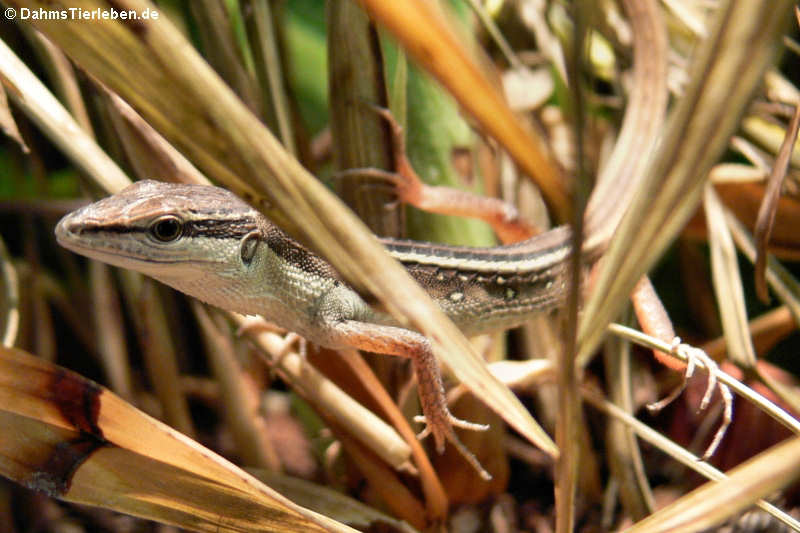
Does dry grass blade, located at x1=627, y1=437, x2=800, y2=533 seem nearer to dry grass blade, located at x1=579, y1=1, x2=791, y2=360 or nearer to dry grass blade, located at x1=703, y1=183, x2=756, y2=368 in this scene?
dry grass blade, located at x1=579, y1=1, x2=791, y2=360

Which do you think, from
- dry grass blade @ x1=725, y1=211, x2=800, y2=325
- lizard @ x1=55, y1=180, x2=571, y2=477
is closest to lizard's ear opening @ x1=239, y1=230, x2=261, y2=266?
lizard @ x1=55, y1=180, x2=571, y2=477

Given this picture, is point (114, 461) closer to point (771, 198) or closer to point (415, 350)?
point (415, 350)

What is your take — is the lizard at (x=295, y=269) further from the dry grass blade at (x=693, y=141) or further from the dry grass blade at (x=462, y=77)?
the dry grass blade at (x=462, y=77)

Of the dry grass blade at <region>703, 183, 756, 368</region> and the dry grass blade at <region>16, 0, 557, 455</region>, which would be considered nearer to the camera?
the dry grass blade at <region>16, 0, 557, 455</region>

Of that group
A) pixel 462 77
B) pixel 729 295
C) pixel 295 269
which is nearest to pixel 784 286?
pixel 729 295

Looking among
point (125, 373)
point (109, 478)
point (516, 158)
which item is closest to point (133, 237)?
point (109, 478)
